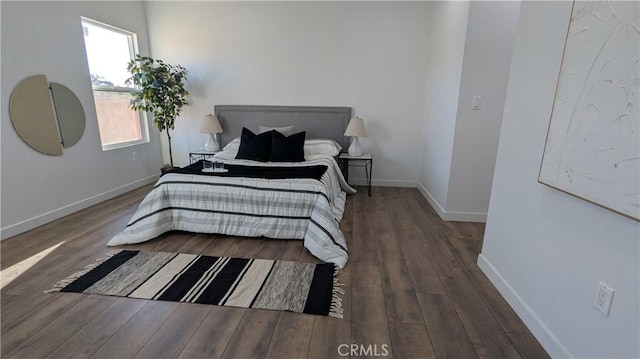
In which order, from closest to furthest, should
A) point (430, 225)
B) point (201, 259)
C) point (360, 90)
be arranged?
point (201, 259) → point (430, 225) → point (360, 90)

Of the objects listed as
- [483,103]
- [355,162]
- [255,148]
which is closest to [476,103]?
[483,103]

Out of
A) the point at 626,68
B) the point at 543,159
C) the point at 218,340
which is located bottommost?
the point at 218,340

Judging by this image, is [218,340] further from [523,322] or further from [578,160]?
[578,160]

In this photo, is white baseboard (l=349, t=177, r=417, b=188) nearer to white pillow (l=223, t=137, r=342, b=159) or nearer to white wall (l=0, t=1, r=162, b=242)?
white pillow (l=223, t=137, r=342, b=159)

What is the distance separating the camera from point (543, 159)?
63.1 inches

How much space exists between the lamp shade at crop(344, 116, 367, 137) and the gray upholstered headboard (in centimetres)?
34

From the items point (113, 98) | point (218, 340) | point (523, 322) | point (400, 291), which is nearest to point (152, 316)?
point (218, 340)

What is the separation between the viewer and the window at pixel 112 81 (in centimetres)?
374

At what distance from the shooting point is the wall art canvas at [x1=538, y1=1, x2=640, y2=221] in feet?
3.64

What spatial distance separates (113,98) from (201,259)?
2.96 metres

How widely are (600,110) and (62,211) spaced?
443 centimetres

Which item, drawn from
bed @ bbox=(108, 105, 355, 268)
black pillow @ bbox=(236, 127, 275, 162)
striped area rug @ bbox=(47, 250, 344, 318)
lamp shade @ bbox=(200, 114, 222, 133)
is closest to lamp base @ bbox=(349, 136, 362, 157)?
black pillow @ bbox=(236, 127, 275, 162)

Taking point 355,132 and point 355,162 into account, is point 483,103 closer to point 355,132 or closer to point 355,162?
point 355,132

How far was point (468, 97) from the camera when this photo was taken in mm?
3027
